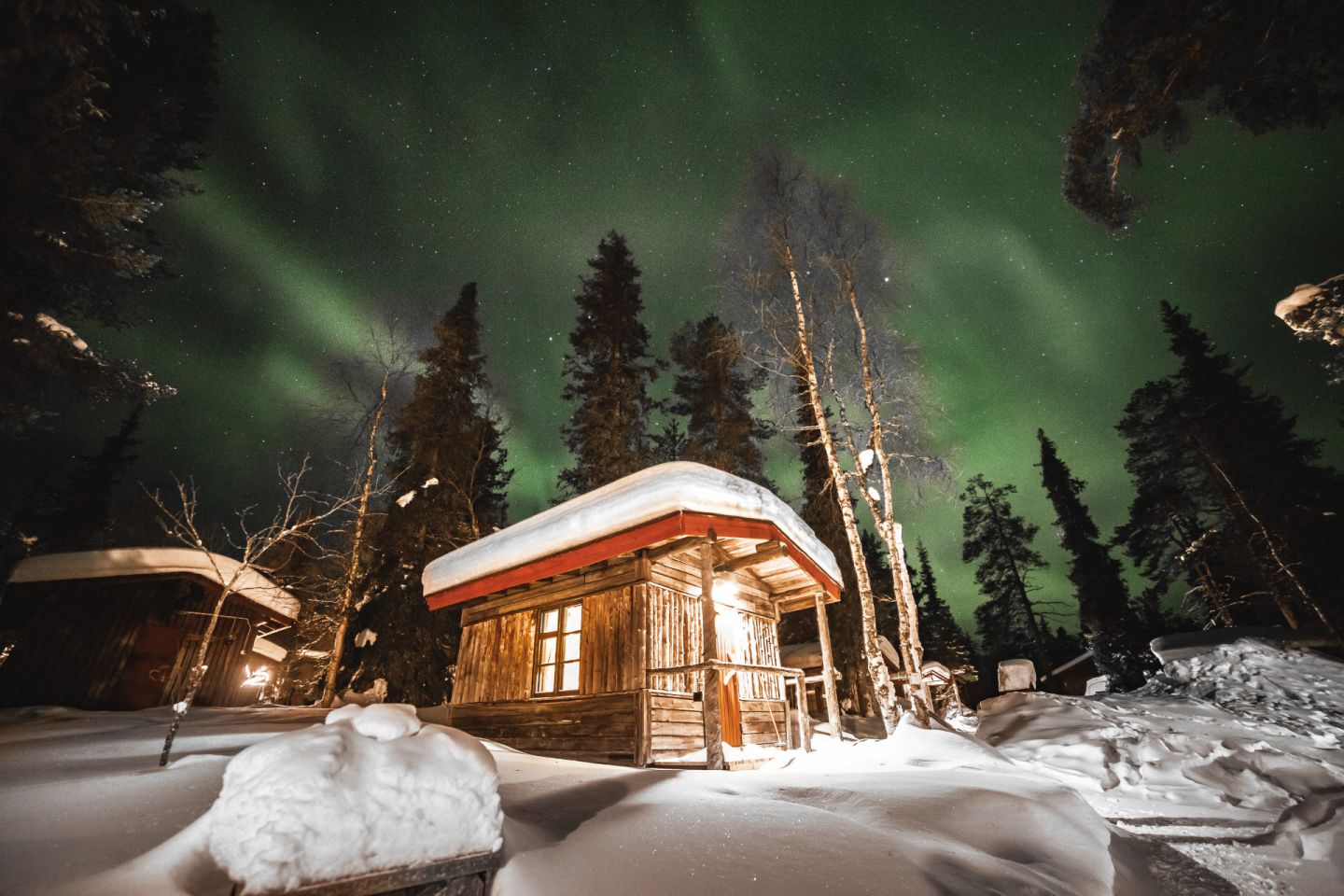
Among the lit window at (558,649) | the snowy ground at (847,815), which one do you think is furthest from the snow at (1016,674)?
the lit window at (558,649)

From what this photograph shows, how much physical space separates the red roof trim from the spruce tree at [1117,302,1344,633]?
631 inches

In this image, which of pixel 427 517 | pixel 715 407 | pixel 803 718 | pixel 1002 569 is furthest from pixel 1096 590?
pixel 427 517

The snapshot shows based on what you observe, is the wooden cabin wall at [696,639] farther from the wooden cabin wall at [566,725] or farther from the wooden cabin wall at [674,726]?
the wooden cabin wall at [566,725]

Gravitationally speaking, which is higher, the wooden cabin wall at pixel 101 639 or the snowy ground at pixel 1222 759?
the wooden cabin wall at pixel 101 639

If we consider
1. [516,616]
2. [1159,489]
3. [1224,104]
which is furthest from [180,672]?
[1159,489]

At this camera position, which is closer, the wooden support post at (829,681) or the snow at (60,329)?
the snow at (60,329)

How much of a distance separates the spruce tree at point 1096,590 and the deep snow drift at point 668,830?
Answer: 72.9 feet

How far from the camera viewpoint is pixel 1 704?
38.3 feet

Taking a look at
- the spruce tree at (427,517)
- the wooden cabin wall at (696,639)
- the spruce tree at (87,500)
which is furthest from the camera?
the spruce tree at (87,500)

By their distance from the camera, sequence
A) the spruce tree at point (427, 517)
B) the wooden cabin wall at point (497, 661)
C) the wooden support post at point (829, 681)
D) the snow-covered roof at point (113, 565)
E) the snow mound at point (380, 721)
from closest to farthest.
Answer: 1. the snow mound at point (380, 721)
2. the wooden support post at point (829, 681)
3. the wooden cabin wall at point (497, 661)
4. the snow-covered roof at point (113, 565)
5. the spruce tree at point (427, 517)

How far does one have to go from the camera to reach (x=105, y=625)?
12.9 m

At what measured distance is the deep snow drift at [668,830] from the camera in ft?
7.22

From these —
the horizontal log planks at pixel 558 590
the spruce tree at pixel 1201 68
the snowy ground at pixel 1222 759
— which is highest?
the spruce tree at pixel 1201 68

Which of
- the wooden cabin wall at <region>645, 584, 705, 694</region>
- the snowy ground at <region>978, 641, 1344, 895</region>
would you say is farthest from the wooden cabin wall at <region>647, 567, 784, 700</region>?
the snowy ground at <region>978, 641, 1344, 895</region>
